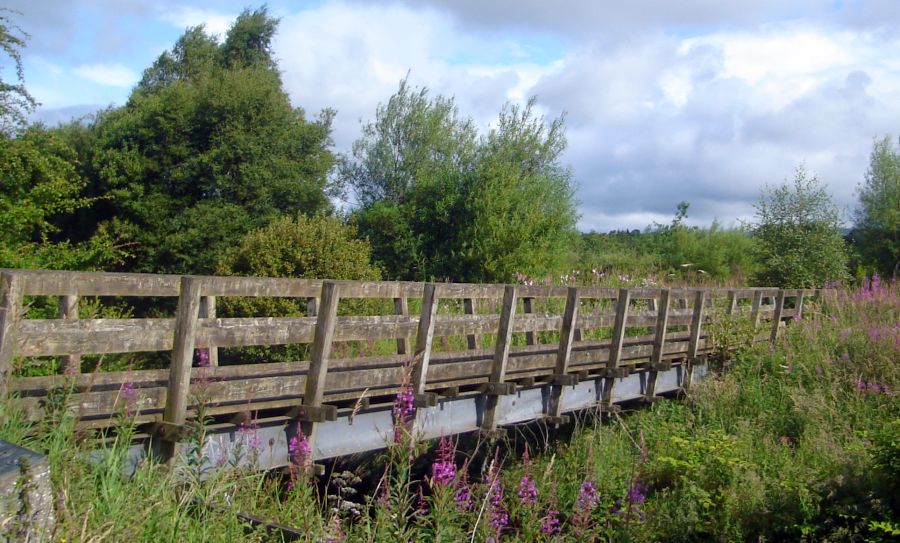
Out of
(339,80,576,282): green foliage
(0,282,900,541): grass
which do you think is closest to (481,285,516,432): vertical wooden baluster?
(0,282,900,541): grass

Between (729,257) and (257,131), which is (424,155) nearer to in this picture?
(257,131)

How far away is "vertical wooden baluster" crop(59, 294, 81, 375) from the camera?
5328 millimetres

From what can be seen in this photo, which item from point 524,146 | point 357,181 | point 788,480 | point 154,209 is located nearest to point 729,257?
point 524,146

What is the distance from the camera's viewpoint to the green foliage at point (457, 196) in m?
26.6

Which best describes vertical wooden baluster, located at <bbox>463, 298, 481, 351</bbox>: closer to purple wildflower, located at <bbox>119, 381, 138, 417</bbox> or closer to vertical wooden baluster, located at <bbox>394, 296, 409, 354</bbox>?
vertical wooden baluster, located at <bbox>394, 296, 409, 354</bbox>

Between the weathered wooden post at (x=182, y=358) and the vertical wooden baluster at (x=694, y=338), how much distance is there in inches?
372

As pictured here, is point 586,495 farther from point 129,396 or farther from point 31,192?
point 31,192

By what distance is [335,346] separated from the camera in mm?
12453

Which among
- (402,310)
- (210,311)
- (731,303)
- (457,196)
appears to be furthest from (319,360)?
(457,196)

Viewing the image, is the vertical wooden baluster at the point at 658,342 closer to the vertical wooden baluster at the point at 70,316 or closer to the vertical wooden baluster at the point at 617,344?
the vertical wooden baluster at the point at 617,344

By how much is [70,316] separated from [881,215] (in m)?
35.7

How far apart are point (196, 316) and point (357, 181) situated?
1158 inches

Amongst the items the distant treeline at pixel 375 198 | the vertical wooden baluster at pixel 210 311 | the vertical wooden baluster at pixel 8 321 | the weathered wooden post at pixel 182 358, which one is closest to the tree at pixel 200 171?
the distant treeline at pixel 375 198

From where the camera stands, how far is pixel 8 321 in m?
4.78
